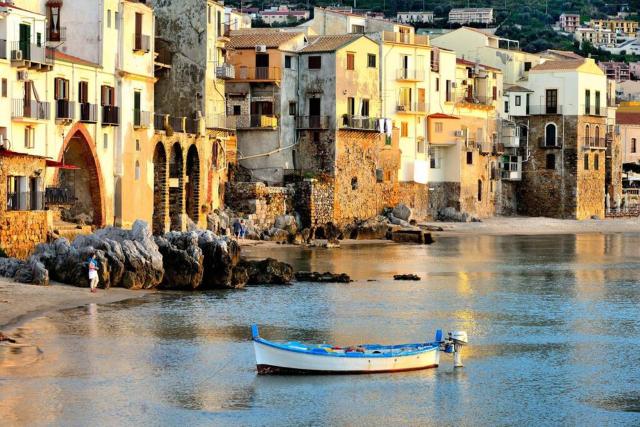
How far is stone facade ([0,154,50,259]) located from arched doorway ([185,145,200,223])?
19.7 meters

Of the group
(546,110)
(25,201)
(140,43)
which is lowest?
(25,201)

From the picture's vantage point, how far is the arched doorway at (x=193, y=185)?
74.7 m

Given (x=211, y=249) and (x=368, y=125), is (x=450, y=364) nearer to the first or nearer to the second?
(x=211, y=249)

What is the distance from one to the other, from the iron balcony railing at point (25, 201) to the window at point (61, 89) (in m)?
7.75

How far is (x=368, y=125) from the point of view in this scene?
88375mm

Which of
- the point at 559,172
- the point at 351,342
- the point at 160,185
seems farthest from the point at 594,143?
the point at 351,342

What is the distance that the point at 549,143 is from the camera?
106 metres

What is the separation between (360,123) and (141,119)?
72.4 ft

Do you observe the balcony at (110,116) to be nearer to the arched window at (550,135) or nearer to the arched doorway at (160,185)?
the arched doorway at (160,185)

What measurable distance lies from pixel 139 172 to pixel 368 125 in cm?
2291

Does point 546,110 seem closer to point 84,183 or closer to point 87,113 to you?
point 84,183

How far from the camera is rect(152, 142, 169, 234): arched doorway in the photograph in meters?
71.0

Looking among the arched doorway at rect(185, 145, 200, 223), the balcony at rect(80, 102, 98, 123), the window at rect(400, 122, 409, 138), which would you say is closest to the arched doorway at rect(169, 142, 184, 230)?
the arched doorway at rect(185, 145, 200, 223)

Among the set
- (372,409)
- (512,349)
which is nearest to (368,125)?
(512,349)
